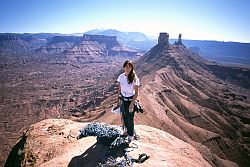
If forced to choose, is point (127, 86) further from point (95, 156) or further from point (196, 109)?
point (196, 109)

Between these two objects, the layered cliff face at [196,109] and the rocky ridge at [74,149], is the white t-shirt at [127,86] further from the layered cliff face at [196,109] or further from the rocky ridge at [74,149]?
the layered cliff face at [196,109]

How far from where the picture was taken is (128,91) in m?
7.90

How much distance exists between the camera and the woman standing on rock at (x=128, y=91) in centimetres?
771

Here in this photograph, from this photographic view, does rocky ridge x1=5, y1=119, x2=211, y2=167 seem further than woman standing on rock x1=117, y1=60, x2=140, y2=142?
Yes

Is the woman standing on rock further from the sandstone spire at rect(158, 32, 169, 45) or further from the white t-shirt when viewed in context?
the sandstone spire at rect(158, 32, 169, 45)

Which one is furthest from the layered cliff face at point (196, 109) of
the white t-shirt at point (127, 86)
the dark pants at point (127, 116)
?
the white t-shirt at point (127, 86)

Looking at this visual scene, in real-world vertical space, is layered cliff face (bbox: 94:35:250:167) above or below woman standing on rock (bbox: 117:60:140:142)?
below

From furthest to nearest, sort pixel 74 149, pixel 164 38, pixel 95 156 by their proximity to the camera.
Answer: pixel 164 38
pixel 74 149
pixel 95 156

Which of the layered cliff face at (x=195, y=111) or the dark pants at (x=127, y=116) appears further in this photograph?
the layered cliff face at (x=195, y=111)

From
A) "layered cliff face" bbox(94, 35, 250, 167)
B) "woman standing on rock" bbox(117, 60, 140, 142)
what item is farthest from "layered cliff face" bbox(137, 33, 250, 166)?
"woman standing on rock" bbox(117, 60, 140, 142)

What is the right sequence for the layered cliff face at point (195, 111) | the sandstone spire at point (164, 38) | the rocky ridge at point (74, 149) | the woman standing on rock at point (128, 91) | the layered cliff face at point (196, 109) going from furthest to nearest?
the sandstone spire at point (164, 38) < the layered cliff face at point (196, 109) < the layered cliff face at point (195, 111) < the rocky ridge at point (74, 149) < the woman standing on rock at point (128, 91)

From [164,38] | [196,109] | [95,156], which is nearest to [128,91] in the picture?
[95,156]

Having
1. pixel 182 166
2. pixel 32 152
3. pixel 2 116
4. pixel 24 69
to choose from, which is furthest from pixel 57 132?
pixel 24 69

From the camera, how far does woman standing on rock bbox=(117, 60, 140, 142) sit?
771cm
